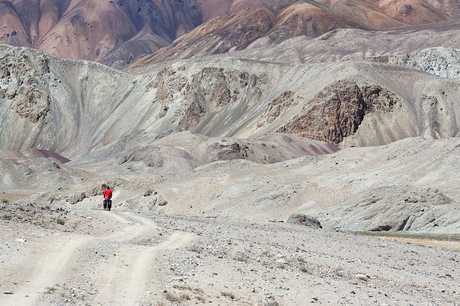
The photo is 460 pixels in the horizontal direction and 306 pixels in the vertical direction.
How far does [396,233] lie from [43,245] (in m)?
17.8

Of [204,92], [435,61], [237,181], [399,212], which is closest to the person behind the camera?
[399,212]

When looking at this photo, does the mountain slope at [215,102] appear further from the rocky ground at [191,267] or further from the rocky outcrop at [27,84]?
the rocky ground at [191,267]

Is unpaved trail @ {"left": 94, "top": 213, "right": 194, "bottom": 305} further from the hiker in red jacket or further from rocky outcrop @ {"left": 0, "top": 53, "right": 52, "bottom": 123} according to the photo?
rocky outcrop @ {"left": 0, "top": 53, "right": 52, "bottom": 123}

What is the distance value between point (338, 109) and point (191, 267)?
7340cm

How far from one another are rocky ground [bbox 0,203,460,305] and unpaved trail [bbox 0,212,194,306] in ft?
0.06

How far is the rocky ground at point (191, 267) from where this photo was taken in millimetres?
10133

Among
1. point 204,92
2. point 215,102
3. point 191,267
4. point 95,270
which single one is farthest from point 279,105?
point 95,270

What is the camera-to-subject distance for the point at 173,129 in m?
96.6

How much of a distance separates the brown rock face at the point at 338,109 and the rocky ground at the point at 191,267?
207ft

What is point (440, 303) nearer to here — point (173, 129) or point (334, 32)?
point (173, 129)

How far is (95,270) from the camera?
1111 cm

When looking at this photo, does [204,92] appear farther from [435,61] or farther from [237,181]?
[237,181]

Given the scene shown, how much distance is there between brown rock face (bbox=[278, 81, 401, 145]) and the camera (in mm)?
81625

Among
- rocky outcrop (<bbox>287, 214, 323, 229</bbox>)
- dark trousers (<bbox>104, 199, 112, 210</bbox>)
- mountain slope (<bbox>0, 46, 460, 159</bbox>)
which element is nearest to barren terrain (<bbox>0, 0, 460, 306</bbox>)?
mountain slope (<bbox>0, 46, 460, 159</bbox>)
